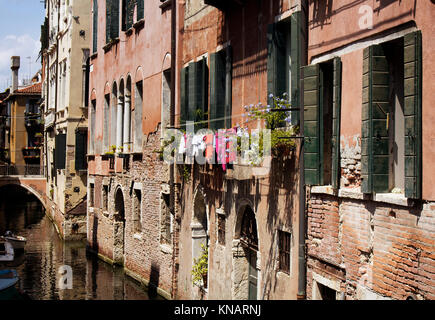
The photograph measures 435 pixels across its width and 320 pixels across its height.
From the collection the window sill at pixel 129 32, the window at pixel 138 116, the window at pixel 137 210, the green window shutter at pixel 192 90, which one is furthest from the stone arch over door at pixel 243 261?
the window sill at pixel 129 32

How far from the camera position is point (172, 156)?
1266 centimetres

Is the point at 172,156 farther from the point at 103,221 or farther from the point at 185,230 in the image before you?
the point at 103,221

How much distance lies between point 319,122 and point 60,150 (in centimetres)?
1909

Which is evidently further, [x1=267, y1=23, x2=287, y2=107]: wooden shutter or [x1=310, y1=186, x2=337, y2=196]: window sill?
[x1=267, y1=23, x2=287, y2=107]: wooden shutter

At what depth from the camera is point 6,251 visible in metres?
19.0

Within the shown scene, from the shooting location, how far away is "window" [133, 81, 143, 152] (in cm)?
1568

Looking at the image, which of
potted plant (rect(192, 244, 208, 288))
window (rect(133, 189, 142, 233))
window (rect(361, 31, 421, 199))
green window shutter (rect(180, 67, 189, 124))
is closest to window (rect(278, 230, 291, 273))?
window (rect(361, 31, 421, 199))

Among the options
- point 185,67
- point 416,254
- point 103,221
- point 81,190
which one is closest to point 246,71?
point 185,67

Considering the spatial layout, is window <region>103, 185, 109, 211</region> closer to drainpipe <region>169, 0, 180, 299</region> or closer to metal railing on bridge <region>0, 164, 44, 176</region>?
drainpipe <region>169, 0, 180, 299</region>

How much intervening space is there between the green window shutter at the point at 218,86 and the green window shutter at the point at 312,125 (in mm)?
3216

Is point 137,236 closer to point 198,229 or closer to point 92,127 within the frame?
point 198,229

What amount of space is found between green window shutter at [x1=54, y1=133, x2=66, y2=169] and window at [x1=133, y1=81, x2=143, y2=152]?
966 cm

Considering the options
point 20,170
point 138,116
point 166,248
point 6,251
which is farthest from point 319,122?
point 20,170

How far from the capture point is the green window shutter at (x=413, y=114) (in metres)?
5.48
